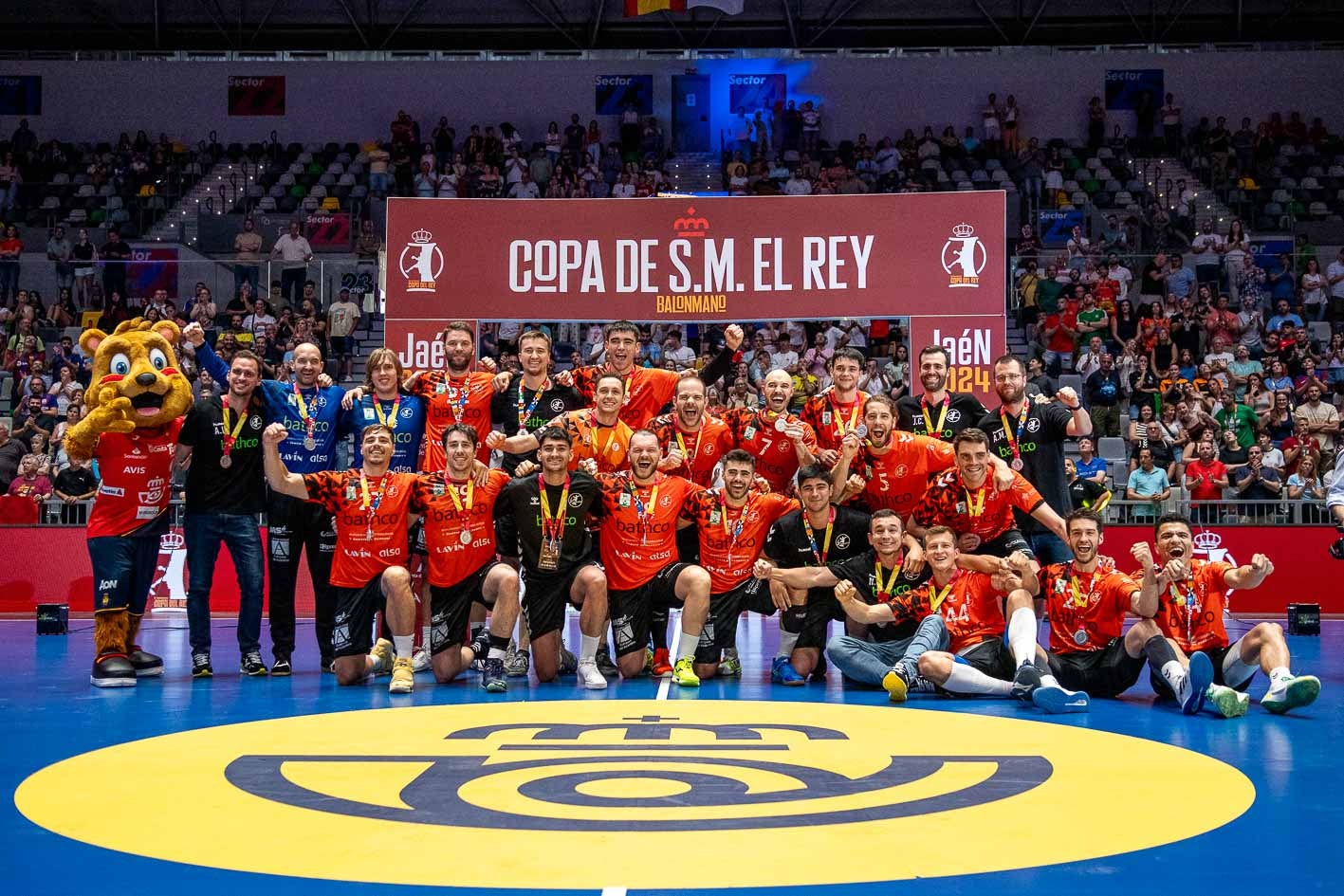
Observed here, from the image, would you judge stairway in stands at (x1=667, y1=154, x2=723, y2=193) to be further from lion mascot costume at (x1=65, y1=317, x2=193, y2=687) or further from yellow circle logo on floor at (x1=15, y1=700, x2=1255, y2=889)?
yellow circle logo on floor at (x1=15, y1=700, x2=1255, y2=889)

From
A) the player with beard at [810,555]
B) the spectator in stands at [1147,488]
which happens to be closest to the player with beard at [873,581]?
the player with beard at [810,555]

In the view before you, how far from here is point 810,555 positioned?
902 centimetres

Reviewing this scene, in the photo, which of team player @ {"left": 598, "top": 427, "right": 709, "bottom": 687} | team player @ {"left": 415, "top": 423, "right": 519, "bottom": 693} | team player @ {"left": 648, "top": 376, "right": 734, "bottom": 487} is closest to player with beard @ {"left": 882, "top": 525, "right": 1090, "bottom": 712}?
team player @ {"left": 598, "top": 427, "right": 709, "bottom": 687}

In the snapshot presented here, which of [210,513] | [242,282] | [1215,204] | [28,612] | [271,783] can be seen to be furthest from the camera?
[1215,204]

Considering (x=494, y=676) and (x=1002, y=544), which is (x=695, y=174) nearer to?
(x=1002, y=544)

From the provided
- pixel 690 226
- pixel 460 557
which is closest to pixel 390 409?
pixel 460 557

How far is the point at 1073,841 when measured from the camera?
4.45 meters

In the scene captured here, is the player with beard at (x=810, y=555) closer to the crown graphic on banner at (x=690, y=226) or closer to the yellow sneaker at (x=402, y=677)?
the yellow sneaker at (x=402, y=677)

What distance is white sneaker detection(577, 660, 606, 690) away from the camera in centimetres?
855

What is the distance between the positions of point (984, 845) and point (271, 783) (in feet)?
9.45

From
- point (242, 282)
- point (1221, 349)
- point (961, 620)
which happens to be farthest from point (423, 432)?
point (1221, 349)

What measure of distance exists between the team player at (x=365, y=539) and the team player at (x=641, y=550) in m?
1.32

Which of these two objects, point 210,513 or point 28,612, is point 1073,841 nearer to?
point 210,513

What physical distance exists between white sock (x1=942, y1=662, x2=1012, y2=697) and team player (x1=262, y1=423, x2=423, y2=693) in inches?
137
